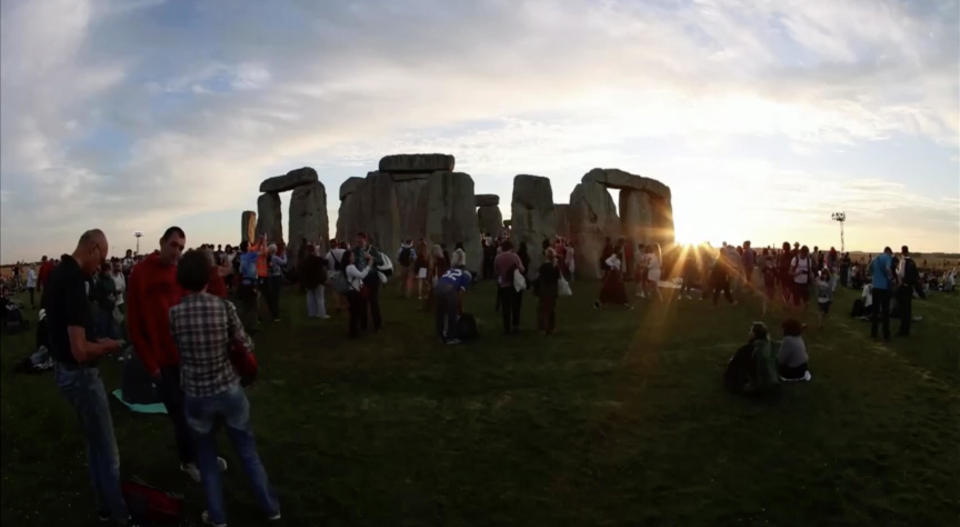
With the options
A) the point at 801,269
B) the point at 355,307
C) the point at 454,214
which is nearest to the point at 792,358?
the point at 801,269

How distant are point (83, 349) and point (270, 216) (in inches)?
1087

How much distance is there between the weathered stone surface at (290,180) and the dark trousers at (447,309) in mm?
18559

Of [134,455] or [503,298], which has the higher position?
[503,298]

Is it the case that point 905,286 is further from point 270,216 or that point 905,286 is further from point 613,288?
point 270,216

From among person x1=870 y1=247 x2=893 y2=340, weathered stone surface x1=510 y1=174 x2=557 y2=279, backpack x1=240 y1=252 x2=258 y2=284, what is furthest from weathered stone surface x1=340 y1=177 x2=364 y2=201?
person x1=870 y1=247 x2=893 y2=340

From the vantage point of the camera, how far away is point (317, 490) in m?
5.98

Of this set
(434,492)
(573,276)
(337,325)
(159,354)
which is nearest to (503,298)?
(337,325)

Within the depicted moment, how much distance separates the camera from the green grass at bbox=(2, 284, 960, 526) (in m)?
5.77

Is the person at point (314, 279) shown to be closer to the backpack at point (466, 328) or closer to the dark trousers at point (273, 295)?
the dark trousers at point (273, 295)

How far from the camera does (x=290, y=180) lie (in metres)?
30.0

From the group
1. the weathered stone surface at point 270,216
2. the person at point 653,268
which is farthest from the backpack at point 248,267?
the weathered stone surface at point 270,216

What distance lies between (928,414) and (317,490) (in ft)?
22.7

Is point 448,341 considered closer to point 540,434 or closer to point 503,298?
point 503,298

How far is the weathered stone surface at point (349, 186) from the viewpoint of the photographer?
97.6 ft
